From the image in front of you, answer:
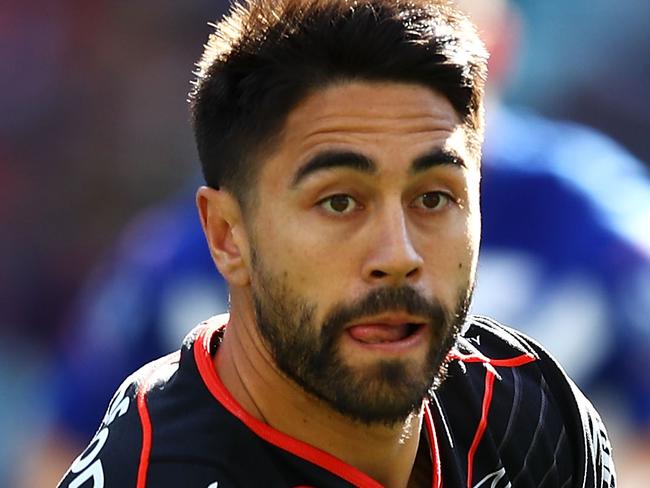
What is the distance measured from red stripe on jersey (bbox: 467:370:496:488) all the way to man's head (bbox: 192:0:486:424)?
11.6 inches

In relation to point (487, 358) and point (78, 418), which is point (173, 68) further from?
point (487, 358)

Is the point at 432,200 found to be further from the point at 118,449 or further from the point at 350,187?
the point at 118,449

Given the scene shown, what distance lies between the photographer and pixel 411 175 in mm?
2506

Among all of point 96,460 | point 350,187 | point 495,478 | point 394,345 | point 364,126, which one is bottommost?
point 96,460

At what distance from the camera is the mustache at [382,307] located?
8.00 ft

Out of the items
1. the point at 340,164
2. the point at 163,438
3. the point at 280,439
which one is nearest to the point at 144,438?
the point at 163,438

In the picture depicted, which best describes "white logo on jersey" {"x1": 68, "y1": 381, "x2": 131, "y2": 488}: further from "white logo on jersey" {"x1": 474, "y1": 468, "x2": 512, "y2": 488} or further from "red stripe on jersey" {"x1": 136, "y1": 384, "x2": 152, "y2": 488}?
"white logo on jersey" {"x1": 474, "y1": 468, "x2": 512, "y2": 488}

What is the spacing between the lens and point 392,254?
243 cm

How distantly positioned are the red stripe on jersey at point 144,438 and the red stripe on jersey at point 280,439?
0.36 feet

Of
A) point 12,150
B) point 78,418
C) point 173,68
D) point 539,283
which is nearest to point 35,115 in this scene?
point 12,150

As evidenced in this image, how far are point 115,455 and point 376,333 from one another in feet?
1.50

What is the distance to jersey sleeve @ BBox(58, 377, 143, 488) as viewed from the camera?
244cm

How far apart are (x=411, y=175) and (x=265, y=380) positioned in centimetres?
43

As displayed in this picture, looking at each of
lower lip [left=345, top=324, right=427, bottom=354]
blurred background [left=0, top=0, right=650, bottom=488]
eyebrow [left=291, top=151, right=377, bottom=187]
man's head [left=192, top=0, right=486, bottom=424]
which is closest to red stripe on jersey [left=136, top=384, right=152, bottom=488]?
man's head [left=192, top=0, right=486, bottom=424]
